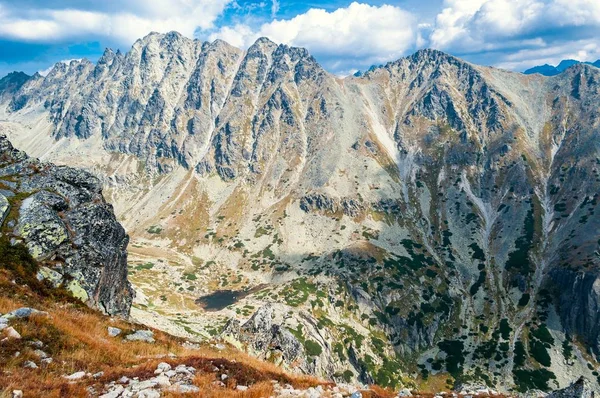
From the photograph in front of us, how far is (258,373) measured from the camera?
16516mm

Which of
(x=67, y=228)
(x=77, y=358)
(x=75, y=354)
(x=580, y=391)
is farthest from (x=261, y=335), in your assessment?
(x=580, y=391)

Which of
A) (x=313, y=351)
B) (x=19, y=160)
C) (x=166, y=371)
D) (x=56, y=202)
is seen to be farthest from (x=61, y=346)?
(x=313, y=351)

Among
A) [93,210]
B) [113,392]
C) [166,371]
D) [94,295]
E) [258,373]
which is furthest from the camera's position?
[93,210]

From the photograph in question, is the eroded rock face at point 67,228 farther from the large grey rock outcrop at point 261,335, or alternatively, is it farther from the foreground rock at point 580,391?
the foreground rock at point 580,391

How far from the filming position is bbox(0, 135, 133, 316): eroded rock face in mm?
27531

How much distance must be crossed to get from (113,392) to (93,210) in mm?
28956

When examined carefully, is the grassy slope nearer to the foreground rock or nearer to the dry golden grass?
the dry golden grass

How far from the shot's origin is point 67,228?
3103 centimetres

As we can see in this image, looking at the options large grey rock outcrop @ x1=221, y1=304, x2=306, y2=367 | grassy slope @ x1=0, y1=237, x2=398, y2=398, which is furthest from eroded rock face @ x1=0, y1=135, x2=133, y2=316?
large grey rock outcrop @ x1=221, y1=304, x2=306, y2=367

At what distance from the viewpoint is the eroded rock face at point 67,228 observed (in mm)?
27531

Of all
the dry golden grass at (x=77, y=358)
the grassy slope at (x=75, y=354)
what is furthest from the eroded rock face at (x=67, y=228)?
the dry golden grass at (x=77, y=358)

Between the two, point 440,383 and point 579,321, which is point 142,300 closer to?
point 440,383

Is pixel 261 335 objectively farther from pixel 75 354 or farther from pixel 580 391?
pixel 580 391

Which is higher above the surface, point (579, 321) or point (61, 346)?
point (61, 346)
